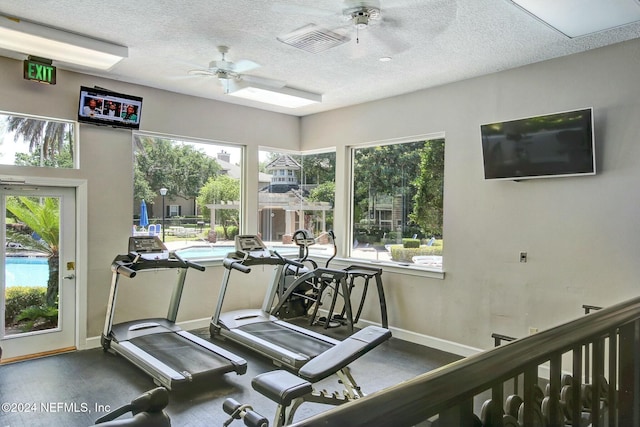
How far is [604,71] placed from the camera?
3789 millimetres

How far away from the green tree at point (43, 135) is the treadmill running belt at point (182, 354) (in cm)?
223

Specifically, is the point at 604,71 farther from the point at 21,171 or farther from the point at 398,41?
the point at 21,171

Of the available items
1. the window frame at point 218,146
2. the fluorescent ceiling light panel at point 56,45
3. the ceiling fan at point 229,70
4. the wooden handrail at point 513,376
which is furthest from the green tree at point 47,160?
the wooden handrail at point 513,376

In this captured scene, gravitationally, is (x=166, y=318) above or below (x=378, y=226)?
below

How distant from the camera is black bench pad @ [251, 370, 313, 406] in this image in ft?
7.60

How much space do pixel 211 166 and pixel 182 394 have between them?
3.25m

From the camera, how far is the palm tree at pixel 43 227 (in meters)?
4.49

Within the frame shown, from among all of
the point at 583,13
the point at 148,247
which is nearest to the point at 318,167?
the point at 148,247

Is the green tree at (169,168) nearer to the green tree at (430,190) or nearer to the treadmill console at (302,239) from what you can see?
the treadmill console at (302,239)

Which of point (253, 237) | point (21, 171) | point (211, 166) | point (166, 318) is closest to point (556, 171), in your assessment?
point (253, 237)

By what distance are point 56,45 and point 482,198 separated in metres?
4.37

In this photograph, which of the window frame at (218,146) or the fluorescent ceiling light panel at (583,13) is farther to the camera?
the window frame at (218,146)

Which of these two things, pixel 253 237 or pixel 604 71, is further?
pixel 253 237

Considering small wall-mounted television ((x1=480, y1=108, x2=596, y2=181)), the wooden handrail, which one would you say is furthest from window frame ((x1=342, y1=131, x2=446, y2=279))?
the wooden handrail
